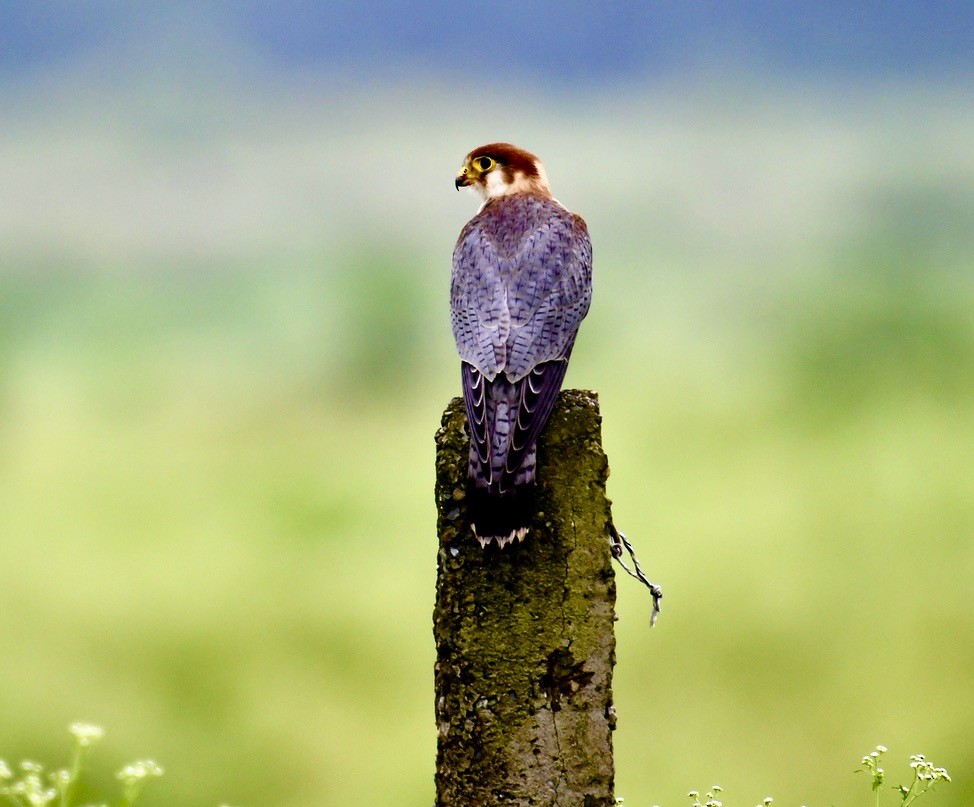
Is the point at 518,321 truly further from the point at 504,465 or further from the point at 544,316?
the point at 504,465

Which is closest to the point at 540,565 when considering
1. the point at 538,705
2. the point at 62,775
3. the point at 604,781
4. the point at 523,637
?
the point at 523,637

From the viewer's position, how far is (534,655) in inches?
125

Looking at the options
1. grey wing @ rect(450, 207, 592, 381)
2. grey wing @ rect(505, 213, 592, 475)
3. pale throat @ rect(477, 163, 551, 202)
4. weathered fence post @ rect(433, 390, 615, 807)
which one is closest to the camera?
weathered fence post @ rect(433, 390, 615, 807)

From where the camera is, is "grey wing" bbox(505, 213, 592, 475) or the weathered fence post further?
"grey wing" bbox(505, 213, 592, 475)

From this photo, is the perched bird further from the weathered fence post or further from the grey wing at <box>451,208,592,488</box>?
the weathered fence post

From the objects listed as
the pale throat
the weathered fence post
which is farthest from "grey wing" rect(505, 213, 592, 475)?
the pale throat

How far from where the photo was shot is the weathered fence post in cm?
317

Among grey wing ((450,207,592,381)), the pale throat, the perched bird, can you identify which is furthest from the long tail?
the pale throat

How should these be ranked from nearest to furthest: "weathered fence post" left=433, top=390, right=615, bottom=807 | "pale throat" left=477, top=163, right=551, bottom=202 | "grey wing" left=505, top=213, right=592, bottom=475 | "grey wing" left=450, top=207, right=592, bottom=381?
"weathered fence post" left=433, top=390, right=615, bottom=807, "grey wing" left=505, top=213, right=592, bottom=475, "grey wing" left=450, top=207, right=592, bottom=381, "pale throat" left=477, top=163, right=551, bottom=202

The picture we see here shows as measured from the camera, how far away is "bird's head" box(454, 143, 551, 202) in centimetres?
487

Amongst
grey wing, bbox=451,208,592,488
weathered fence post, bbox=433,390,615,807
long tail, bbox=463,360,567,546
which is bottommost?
weathered fence post, bbox=433,390,615,807

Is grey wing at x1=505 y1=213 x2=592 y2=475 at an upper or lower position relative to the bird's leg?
upper

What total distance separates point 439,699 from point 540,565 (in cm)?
56

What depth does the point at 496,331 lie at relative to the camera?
376cm
